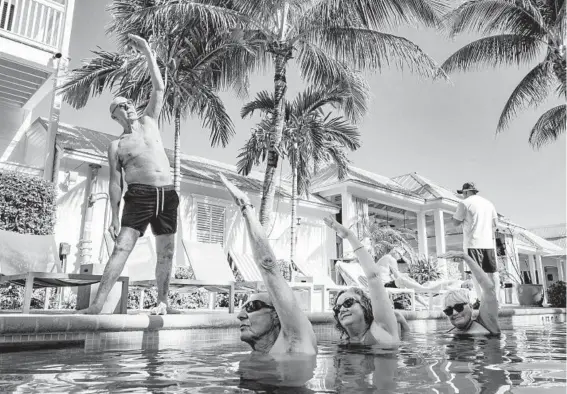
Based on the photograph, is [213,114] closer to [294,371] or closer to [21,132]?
[21,132]

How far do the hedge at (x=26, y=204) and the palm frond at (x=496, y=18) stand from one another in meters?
10.2

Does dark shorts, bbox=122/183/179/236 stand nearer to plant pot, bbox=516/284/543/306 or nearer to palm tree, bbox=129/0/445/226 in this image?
palm tree, bbox=129/0/445/226

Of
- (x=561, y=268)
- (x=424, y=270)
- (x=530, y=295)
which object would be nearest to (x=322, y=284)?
(x=530, y=295)

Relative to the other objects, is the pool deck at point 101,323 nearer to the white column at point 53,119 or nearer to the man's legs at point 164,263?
the man's legs at point 164,263

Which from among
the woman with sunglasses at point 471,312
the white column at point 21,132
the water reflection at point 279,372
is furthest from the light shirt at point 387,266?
the white column at point 21,132

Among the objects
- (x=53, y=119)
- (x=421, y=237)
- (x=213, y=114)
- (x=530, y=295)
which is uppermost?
(x=213, y=114)

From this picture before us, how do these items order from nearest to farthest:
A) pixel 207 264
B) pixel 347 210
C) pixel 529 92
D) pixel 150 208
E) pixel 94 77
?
pixel 150 208 < pixel 207 264 < pixel 94 77 < pixel 529 92 < pixel 347 210

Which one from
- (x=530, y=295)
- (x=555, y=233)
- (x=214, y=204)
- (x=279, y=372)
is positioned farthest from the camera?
(x=555, y=233)

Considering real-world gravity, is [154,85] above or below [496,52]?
below

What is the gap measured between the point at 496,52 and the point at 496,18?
1.19 metres

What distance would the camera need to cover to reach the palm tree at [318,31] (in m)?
9.74

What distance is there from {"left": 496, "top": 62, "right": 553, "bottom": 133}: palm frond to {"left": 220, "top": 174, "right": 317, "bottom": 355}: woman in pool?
13637mm

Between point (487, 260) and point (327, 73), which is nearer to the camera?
point (487, 260)

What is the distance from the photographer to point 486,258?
6.87 metres
